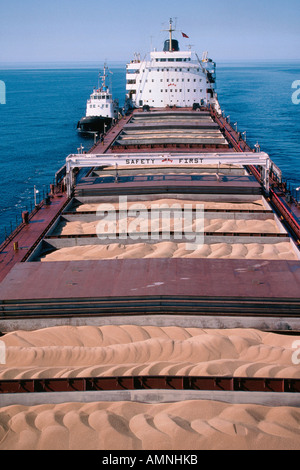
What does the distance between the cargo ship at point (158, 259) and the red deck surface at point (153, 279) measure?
1.9 inches

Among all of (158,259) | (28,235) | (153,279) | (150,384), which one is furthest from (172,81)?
(150,384)

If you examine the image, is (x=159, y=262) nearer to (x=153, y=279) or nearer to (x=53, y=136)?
(x=153, y=279)

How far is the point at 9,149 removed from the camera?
2682 inches

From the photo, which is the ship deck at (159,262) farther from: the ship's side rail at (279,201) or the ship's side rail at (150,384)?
the ship's side rail at (150,384)

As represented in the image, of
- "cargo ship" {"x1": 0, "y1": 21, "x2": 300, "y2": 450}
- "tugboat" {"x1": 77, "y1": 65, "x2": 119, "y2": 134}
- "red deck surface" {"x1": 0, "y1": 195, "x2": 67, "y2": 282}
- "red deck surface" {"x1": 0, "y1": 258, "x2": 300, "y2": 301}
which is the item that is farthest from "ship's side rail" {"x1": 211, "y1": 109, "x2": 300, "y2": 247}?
"tugboat" {"x1": 77, "y1": 65, "x2": 119, "y2": 134}

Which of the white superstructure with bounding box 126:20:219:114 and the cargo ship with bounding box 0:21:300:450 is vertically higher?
the white superstructure with bounding box 126:20:219:114

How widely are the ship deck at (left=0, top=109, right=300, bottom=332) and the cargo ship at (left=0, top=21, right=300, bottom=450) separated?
0.05 metres

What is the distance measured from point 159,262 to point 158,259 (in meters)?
0.41

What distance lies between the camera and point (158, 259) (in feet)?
75.2

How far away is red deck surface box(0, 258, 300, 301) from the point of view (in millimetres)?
19406

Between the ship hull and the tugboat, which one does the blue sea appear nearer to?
the ship hull

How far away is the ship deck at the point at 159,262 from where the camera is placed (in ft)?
61.3
